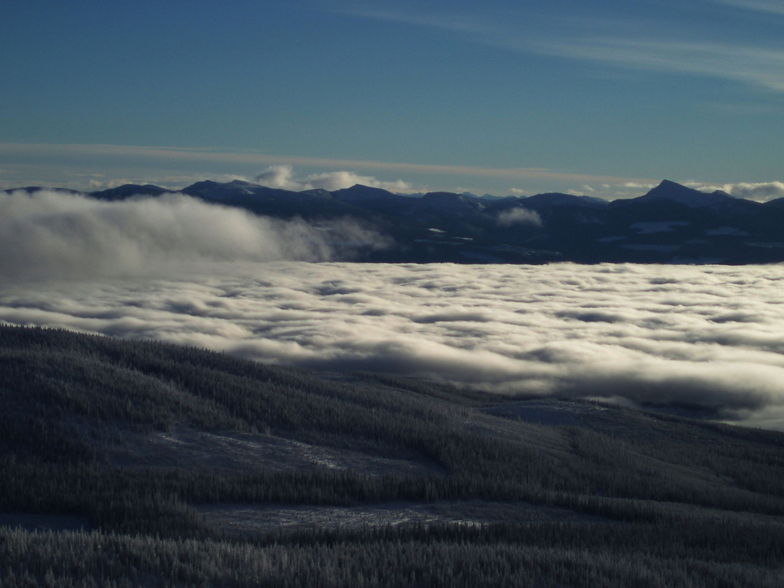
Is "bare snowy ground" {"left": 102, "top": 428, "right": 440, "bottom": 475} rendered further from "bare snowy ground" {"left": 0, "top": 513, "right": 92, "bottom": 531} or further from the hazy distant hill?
"bare snowy ground" {"left": 0, "top": 513, "right": 92, "bottom": 531}

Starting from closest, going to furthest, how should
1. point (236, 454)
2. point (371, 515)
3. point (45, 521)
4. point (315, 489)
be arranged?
point (45, 521) < point (371, 515) < point (315, 489) < point (236, 454)

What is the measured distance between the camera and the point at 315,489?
29125 millimetres

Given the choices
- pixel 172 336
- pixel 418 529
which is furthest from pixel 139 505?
pixel 172 336

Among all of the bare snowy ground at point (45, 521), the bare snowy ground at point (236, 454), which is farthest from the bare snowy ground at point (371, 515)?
the bare snowy ground at point (236, 454)

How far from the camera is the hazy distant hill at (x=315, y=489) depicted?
46.0 ft

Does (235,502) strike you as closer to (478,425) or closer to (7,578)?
(7,578)

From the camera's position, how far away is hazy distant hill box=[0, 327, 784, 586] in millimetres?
14016

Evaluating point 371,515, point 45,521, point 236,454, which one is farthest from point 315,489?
point 45,521

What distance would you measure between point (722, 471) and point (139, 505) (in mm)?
48911

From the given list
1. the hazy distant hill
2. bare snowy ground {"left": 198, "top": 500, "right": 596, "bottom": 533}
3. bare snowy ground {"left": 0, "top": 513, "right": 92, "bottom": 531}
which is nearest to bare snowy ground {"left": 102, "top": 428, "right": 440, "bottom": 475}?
the hazy distant hill

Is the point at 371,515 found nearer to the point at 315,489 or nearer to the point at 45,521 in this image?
the point at 315,489

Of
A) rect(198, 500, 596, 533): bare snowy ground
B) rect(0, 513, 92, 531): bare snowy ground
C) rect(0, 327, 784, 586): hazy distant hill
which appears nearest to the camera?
rect(0, 327, 784, 586): hazy distant hill

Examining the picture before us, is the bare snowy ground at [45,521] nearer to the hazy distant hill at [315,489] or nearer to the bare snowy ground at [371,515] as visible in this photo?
the hazy distant hill at [315,489]

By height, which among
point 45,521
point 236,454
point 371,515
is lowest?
point 236,454
